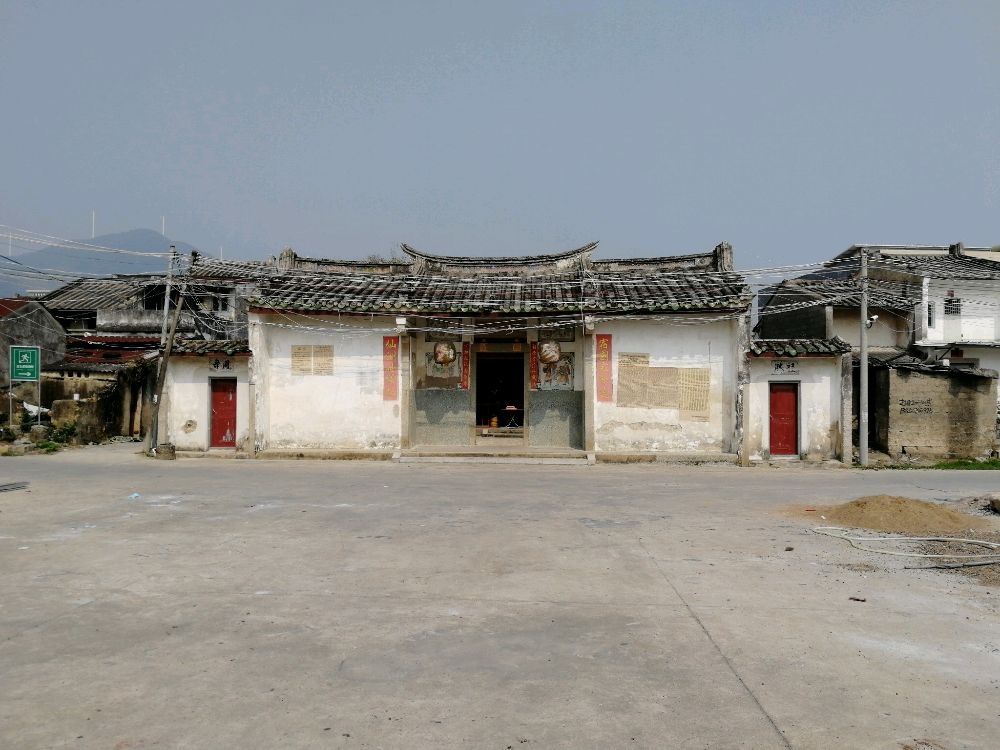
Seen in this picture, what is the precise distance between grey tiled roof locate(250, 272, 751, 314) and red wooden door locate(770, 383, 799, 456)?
2.39 meters

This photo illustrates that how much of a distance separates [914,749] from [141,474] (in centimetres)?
1389

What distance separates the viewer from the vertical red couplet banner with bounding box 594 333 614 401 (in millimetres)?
17844

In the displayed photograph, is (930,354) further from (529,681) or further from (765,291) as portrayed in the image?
(529,681)

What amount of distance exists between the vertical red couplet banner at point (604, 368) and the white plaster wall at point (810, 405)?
3.35 meters

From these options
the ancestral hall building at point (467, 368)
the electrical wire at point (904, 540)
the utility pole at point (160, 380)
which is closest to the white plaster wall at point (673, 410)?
the ancestral hall building at point (467, 368)

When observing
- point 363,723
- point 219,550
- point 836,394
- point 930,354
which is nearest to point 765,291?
point 930,354

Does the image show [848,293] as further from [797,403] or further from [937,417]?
[797,403]

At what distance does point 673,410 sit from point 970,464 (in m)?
7.20

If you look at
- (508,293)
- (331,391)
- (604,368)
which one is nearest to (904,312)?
(604,368)

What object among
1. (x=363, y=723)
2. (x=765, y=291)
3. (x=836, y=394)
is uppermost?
(x=765, y=291)

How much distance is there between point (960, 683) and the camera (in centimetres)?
409

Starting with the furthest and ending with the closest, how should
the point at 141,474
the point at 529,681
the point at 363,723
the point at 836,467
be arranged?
the point at 836,467
the point at 141,474
the point at 529,681
the point at 363,723

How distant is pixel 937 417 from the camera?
706 inches

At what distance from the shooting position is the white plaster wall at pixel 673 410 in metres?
17.6
